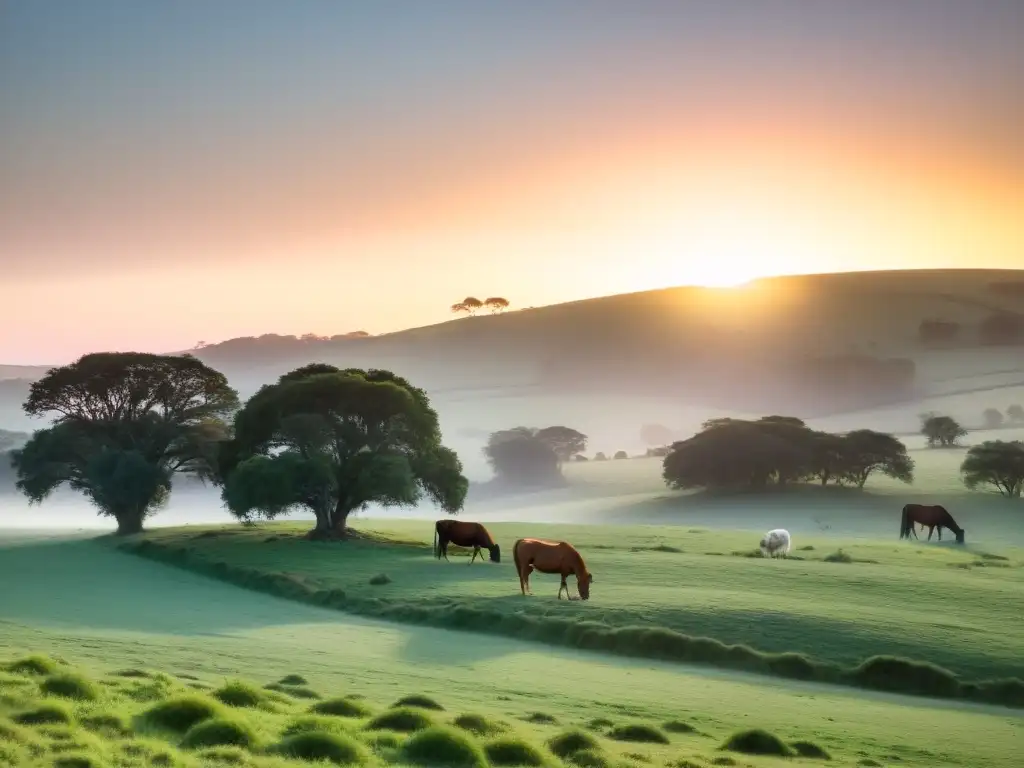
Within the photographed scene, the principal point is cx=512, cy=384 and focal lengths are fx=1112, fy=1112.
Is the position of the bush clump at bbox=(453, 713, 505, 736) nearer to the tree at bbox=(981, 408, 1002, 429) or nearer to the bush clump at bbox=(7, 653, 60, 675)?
the bush clump at bbox=(7, 653, 60, 675)

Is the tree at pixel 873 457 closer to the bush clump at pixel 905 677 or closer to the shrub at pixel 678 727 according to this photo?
the bush clump at pixel 905 677

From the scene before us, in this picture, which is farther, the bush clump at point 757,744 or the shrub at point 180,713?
the bush clump at point 757,744

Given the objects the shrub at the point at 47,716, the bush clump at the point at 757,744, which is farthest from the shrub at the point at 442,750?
the bush clump at the point at 757,744

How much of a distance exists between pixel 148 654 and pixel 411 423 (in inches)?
1669

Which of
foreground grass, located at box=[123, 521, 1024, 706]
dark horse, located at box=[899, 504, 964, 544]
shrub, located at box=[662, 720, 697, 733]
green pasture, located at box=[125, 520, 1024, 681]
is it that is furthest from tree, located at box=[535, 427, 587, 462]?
shrub, located at box=[662, 720, 697, 733]

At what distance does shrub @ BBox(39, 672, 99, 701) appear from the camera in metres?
18.5

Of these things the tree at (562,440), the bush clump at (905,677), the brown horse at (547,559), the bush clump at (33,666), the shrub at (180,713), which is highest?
the tree at (562,440)

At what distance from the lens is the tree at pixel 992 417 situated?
17396 cm

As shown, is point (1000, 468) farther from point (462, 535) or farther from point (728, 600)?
point (728, 600)

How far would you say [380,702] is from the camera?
22.9 metres

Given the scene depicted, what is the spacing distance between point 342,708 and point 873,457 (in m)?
93.6

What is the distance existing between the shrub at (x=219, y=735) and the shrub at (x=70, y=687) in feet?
8.65

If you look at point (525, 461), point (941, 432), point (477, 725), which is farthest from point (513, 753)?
point (525, 461)

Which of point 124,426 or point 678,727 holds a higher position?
point 124,426
